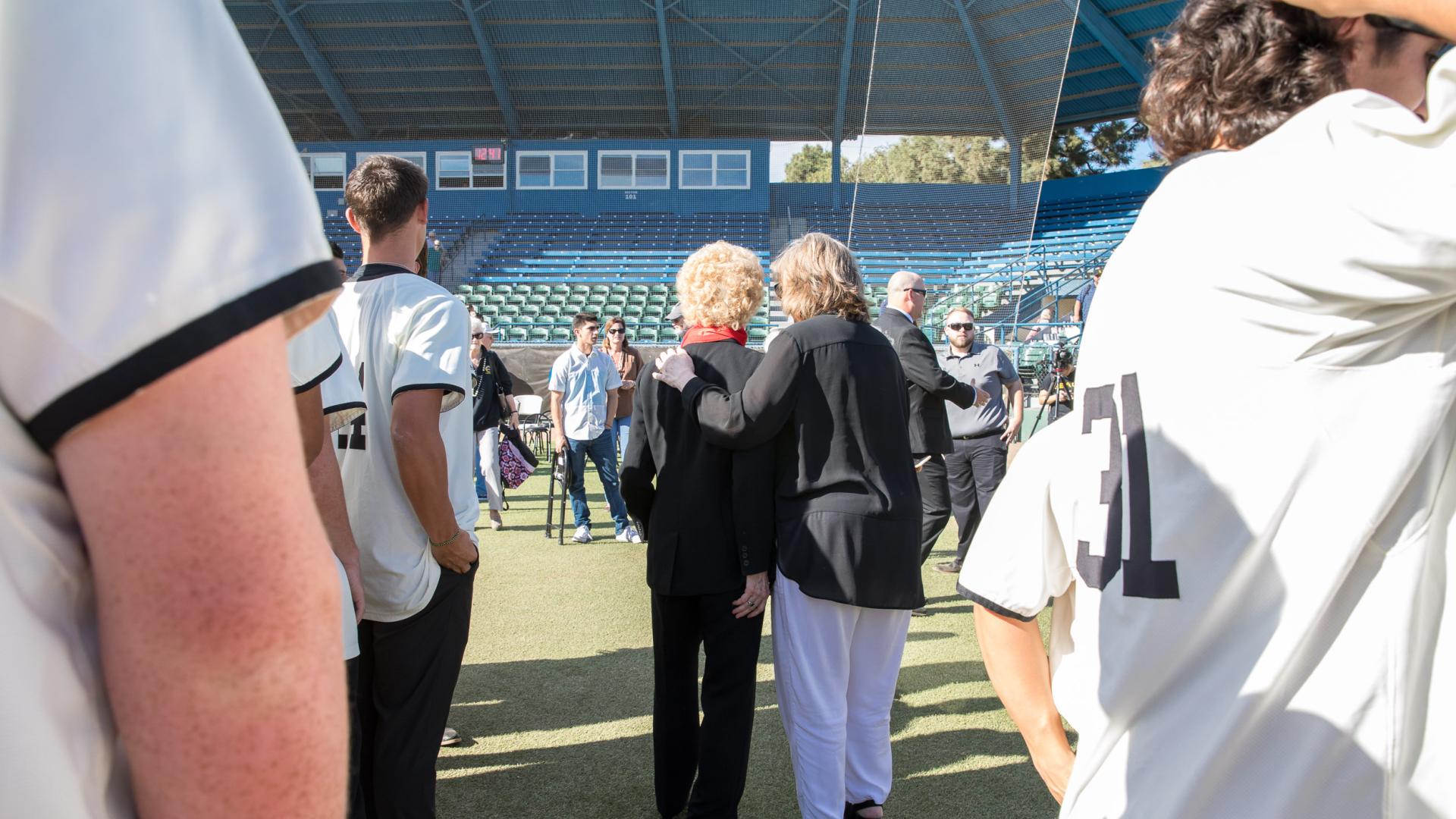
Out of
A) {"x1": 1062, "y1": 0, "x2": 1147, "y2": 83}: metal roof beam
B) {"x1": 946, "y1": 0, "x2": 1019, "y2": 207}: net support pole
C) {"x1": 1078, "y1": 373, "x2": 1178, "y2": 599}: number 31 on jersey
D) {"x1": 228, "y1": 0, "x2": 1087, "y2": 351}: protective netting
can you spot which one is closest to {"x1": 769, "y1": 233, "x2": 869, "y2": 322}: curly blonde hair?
{"x1": 1078, "y1": 373, "x2": 1178, "y2": 599}: number 31 on jersey

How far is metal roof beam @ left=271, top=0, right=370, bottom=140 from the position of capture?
2683 cm

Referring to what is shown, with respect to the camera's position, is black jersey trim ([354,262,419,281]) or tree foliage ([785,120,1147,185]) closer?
black jersey trim ([354,262,419,281])

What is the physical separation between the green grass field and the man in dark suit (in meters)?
0.67

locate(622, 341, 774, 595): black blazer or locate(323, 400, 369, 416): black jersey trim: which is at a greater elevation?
locate(323, 400, 369, 416): black jersey trim

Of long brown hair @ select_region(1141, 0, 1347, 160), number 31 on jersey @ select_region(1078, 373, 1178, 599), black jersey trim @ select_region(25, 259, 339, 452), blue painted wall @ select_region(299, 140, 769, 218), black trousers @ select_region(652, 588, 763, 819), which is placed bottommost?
black trousers @ select_region(652, 588, 763, 819)

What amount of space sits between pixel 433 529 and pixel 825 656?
139cm

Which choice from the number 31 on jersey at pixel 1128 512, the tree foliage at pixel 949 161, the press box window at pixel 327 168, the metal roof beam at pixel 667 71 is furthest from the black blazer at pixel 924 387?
the press box window at pixel 327 168

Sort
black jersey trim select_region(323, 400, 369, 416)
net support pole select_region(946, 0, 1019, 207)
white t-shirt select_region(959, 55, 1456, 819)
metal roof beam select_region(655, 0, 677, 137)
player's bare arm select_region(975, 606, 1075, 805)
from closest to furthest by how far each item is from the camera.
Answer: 1. white t-shirt select_region(959, 55, 1456, 819)
2. player's bare arm select_region(975, 606, 1075, 805)
3. black jersey trim select_region(323, 400, 369, 416)
4. net support pole select_region(946, 0, 1019, 207)
5. metal roof beam select_region(655, 0, 677, 137)

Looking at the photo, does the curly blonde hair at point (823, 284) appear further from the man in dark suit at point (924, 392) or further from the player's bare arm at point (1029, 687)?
the player's bare arm at point (1029, 687)

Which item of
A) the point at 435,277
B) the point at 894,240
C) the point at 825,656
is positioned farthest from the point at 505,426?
the point at 435,277

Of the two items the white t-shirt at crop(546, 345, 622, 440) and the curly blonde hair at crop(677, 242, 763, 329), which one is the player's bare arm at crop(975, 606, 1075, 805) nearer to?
the curly blonde hair at crop(677, 242, 763, 329)

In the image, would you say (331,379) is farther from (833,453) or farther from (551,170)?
(551,170)

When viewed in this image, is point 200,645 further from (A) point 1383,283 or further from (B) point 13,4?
(A) point 1383,283

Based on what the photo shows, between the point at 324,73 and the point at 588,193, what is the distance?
856cm
